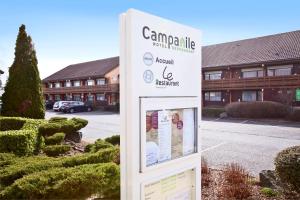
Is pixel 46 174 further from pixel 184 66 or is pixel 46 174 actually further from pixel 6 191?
pixel 184 66

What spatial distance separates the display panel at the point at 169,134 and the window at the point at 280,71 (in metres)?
30.8

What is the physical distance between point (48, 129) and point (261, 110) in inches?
850

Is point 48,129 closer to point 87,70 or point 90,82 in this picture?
point 90,82

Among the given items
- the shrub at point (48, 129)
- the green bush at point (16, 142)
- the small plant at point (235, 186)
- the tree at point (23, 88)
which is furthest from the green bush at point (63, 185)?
the tree at point (23, 88)

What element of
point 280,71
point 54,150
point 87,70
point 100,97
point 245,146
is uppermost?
point 87,70

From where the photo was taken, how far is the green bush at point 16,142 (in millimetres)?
9133

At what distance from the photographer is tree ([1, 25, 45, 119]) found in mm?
15516

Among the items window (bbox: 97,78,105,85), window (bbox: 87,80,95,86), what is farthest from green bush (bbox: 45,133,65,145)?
window (bbox: 87,80,95,86)

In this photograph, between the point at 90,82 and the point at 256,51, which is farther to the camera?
the point at 90,82

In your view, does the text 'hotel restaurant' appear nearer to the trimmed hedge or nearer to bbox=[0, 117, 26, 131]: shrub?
the trimmed hedge

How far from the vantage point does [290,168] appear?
5.67m

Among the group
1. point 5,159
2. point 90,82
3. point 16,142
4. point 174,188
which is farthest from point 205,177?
point 90,82

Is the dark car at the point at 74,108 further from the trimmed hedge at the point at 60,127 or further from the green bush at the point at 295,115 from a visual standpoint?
the green bush at the point at 295,115

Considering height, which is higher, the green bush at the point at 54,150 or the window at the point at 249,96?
the window at the point at 249,96
